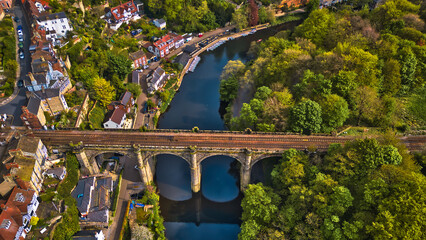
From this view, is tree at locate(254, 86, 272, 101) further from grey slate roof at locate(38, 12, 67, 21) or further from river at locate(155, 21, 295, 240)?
grey slate roof at locate(38, 12, 67, 21)

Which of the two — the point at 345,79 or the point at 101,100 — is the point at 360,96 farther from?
the point at 101,100

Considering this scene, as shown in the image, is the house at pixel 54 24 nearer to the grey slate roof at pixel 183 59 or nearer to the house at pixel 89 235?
the grey slate roof at pixel 183 59

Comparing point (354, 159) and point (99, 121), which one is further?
point (99, 121)

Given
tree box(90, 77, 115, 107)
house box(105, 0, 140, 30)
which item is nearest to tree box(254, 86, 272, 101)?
tree box(90, 77, 115, 107)

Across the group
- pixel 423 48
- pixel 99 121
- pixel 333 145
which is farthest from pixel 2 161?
pixel 423 48

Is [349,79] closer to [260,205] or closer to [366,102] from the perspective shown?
[366,102]
